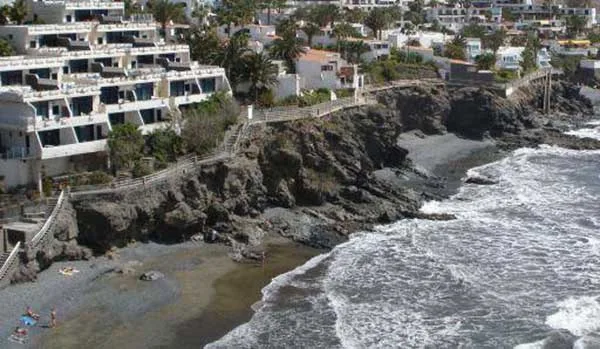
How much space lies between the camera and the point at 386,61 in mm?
101625

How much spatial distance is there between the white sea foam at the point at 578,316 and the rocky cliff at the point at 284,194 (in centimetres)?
1643

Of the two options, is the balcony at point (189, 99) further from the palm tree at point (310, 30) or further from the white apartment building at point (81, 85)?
the palm tree at point (310, 30)

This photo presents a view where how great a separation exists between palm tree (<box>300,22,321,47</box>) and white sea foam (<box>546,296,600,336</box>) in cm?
6237

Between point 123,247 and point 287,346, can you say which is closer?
point 287,346

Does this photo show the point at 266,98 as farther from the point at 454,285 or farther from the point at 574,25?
the point at 574,25

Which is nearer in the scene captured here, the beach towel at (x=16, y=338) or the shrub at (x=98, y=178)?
the beach towel at (x=16, y=338)

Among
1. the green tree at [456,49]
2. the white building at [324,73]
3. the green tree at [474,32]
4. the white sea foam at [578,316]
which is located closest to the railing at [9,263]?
the white sea foam at [578,316]

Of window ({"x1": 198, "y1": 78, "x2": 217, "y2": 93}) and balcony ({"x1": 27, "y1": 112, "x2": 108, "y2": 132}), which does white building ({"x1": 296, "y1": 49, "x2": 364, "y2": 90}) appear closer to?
window ({"x1": 198, "y1": 78, "x2": 217, "y2": 93})

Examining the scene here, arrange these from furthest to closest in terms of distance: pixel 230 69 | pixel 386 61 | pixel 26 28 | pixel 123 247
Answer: pixel 386 61 → pixel 230 69 → pixel 26 28 → pixel 123 247

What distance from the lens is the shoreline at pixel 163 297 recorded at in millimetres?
41438

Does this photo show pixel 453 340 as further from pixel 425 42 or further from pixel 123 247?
pixel 425 42

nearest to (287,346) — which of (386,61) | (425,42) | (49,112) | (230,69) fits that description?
(49,112)

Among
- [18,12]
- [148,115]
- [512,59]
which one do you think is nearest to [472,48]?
[512,59]

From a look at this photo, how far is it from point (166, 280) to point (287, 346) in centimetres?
1029
